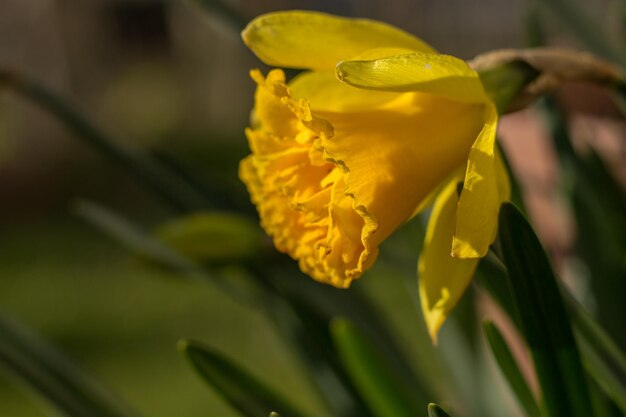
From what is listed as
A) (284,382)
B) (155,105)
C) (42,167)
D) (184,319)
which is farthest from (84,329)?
(155,105)

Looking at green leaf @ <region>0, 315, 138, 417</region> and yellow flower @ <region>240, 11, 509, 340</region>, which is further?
green leaf @ <region>0, 315, 138, 417</region>

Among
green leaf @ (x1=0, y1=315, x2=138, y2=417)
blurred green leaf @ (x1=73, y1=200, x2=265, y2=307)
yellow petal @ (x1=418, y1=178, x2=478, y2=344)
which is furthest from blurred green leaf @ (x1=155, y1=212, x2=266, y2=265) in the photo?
yellow petal @ (x1=418, y1=178, x2=478, y2=344)

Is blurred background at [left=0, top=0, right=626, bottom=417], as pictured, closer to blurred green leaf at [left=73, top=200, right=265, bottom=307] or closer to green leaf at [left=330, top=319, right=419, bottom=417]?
blurred green leaf at [left=73, top=200, right=265, bottom=307]

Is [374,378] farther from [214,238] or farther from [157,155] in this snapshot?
[157,155]

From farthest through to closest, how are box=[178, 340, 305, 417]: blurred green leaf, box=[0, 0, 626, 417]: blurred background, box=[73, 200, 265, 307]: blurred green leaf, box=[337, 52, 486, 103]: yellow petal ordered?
box=[0, 0, 626, 417]: blurred background → box=[73, 200, 265, 307]: blurred green leaf → box=[178, 340, 305, 417]: blurred green leaf → box=[337, 52, 486, 103]: yellow petal

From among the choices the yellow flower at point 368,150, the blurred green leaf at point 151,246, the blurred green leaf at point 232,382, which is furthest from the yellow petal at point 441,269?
the blurred green leaf at point 151,246

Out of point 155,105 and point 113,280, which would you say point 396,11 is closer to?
point 155,105
